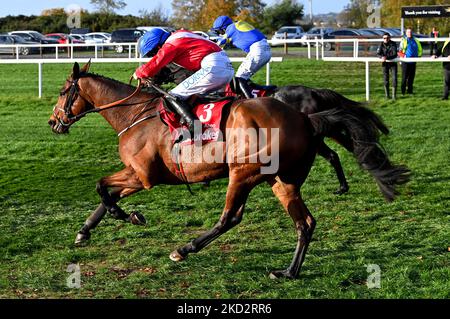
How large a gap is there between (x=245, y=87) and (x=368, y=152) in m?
3.27

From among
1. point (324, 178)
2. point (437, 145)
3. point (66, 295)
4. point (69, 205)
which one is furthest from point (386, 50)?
point (66, 295)

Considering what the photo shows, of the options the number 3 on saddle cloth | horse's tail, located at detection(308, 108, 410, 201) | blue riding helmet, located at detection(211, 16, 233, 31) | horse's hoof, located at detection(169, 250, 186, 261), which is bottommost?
horse's hoof, located at detection(169, 250, 186, 261)

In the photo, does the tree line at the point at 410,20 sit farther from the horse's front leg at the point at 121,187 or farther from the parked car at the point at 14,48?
the horse's front leg at the point at 121,187

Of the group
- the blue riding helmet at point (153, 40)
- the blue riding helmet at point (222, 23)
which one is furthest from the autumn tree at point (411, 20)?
the blue riding helmet at point (153, 40)

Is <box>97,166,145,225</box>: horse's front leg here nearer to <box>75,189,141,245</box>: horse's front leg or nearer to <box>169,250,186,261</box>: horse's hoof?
<box>75,189,141,245</box>: horse's front leg

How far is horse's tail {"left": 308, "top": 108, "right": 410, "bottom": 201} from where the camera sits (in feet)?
21.5

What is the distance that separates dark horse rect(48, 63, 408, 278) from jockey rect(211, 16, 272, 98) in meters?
3.52

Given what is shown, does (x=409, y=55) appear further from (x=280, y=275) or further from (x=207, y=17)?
(x=207, y=17)

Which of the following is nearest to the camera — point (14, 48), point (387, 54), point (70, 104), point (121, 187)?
point (121, 187)

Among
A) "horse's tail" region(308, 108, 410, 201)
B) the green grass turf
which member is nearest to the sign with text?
the green grass turf

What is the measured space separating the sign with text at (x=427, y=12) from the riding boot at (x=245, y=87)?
1378cm

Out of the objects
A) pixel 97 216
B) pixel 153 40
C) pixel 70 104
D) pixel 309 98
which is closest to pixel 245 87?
pixel 309 98

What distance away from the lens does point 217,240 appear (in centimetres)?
746

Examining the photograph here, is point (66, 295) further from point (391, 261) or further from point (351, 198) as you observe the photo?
point (351, 198)
